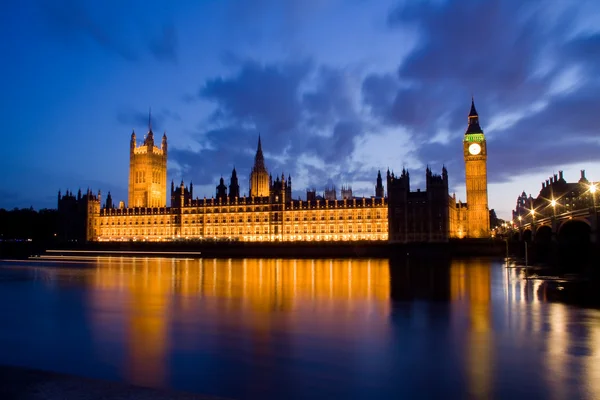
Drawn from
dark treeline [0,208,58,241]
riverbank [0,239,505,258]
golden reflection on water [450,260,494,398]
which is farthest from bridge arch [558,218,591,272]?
dark treeline [0,208,58,241]

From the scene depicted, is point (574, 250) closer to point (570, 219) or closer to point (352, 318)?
point (570, 219)

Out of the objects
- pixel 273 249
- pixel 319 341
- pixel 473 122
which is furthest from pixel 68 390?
pixel 473 122

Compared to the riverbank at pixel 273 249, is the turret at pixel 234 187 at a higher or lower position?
higher

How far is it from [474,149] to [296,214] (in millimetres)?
36093

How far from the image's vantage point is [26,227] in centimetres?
10694

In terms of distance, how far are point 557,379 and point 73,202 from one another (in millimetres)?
117724

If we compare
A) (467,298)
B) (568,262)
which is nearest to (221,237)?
(568,262)

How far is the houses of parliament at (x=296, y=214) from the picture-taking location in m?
86.9

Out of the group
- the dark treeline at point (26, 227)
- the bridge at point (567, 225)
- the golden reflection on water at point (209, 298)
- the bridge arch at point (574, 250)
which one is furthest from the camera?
the dark treeline at point (26, 227)

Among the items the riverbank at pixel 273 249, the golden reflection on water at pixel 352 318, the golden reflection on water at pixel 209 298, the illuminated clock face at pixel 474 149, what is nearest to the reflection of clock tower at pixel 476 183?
the illuminated clock face at pixel 474 149

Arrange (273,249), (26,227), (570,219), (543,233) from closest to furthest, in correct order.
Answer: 1. (570,219)
2. (543,233)
3. (273,249)
4. (26,227)

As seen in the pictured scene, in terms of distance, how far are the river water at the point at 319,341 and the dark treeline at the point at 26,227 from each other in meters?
91.3

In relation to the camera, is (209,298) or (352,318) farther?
(209,298)

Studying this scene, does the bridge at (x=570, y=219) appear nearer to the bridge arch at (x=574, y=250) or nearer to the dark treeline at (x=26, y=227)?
the bridge arch at (x=574, y=250)
